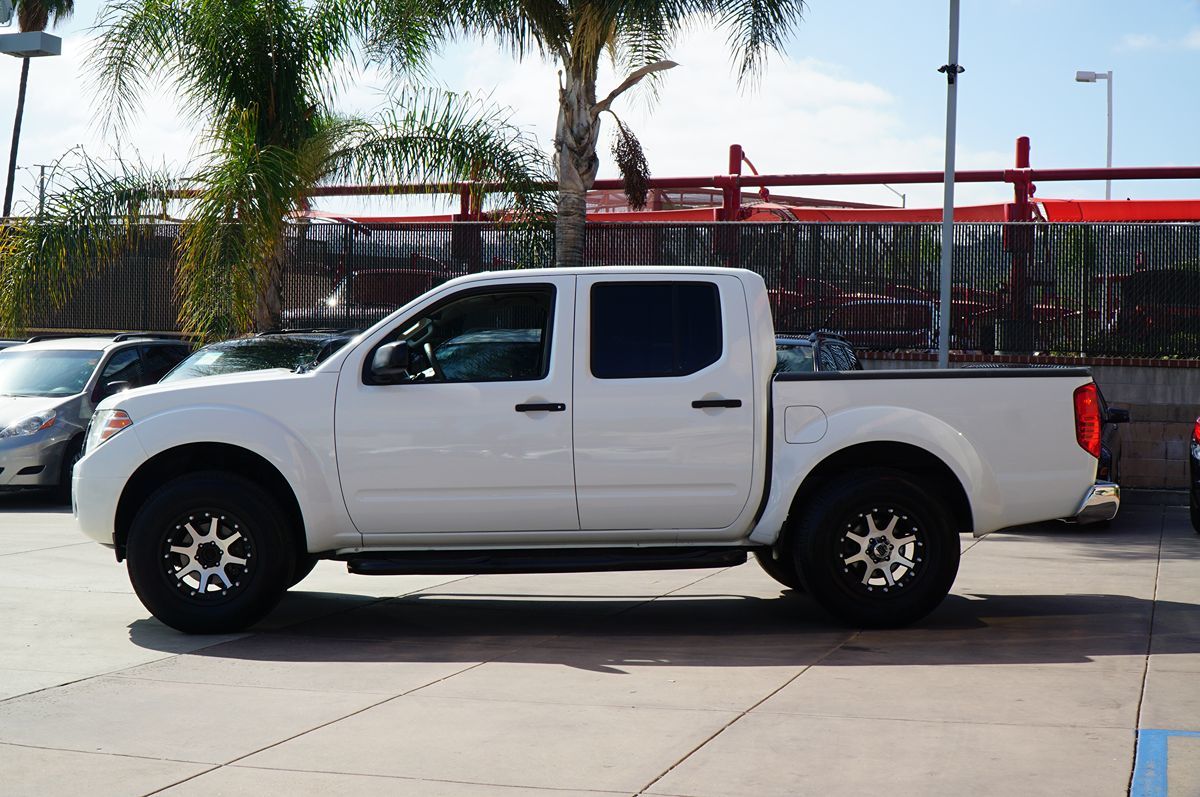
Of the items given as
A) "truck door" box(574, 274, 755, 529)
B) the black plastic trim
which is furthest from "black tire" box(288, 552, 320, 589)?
the black plastic trim

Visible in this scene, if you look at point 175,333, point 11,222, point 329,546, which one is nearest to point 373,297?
point 175,333

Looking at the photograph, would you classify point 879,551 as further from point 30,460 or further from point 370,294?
point 370,294

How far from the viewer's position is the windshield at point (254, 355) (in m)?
12.2

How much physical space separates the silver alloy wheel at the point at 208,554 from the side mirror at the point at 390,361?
119cm

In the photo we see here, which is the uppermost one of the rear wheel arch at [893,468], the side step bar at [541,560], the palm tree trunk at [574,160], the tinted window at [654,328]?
the palm tree trunk at [574,160]

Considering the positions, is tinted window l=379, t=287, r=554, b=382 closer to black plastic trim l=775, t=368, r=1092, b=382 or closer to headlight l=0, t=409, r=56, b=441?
black plastic trim l=775, t=368, r=1092, b=382

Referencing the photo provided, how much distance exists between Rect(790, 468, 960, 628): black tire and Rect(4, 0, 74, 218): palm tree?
138 feet

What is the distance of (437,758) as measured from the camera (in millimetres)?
5234

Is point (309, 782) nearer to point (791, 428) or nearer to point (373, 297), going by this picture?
point (791, 428)

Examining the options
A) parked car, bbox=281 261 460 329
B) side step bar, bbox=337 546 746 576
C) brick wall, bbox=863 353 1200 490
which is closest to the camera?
side step bar, bbox=337 546 746 576

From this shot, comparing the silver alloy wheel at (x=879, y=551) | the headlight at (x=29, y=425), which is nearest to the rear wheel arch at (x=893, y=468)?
the silver alloy wheel at (x=879, y=551)

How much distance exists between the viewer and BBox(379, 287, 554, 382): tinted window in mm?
7691

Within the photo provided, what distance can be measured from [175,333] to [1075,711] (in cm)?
1678

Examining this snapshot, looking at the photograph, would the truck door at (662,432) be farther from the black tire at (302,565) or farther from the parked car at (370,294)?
the parked car at (370,294)
